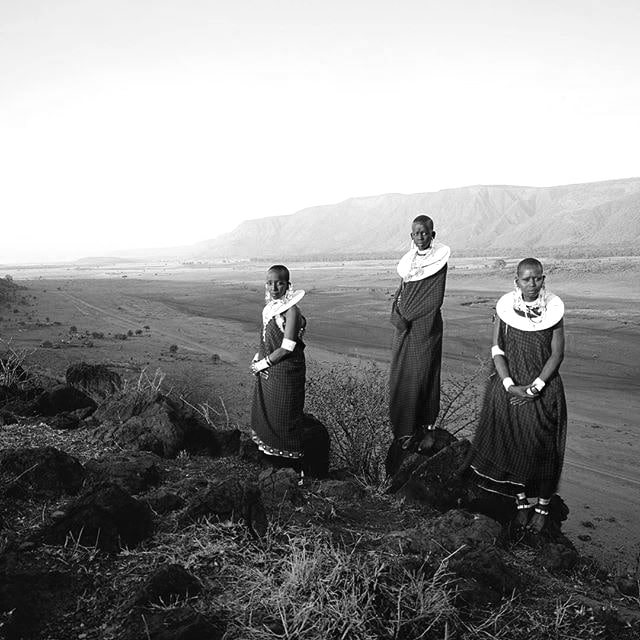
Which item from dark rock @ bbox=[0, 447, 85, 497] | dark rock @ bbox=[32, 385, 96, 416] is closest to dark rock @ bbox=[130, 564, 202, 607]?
dark rock @ bbox=[0, 447, 85, 497]

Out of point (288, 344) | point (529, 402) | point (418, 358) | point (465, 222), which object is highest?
point (465, 222)

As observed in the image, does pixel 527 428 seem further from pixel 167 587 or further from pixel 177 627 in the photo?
pixel 177 627

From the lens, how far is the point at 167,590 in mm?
2738

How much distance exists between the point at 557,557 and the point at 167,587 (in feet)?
7.36

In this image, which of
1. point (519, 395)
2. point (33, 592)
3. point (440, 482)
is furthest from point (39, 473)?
point (519, 395)

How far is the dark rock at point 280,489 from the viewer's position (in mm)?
4077

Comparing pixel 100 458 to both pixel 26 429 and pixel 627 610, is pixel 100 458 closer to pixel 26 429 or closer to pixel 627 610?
pixel 26 429

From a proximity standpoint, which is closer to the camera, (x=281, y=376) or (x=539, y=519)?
(x=539, y=519)

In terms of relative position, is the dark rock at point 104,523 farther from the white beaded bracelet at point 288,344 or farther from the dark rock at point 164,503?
the white beaded bracelet at point 288,344

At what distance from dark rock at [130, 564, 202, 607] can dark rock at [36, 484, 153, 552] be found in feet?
1.68

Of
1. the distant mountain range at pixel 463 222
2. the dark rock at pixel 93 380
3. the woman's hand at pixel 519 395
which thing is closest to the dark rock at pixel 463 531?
the woman's hand at pixel 519 395

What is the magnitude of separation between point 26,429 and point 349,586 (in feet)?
13.3

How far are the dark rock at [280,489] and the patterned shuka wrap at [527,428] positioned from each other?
52.8 inches

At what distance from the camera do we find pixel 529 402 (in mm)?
4273
